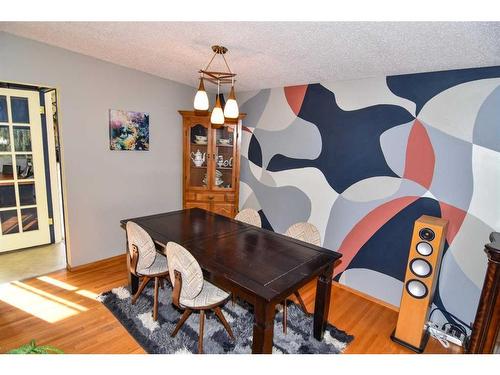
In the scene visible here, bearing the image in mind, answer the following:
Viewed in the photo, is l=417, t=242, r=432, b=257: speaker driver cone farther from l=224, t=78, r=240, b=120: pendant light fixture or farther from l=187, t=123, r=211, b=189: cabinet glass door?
l=187, t=123, r=211, b=189: cabinet glass door

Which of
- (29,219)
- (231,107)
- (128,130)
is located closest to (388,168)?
(231,107)

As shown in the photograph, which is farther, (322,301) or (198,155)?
(198,155)

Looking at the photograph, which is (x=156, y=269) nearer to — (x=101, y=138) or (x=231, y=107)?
(x=231, y=107)

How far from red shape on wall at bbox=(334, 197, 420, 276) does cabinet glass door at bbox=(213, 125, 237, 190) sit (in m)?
1.80

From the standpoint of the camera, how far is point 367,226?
2.87 metres

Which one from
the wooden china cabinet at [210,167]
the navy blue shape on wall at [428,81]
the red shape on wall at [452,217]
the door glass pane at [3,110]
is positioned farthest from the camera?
the wooden china cabinet at [210,167]

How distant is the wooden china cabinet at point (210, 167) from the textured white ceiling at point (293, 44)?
1078 millimetres

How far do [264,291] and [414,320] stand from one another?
1474 mm

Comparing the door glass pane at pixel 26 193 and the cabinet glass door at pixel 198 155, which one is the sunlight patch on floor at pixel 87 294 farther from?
the cabinet glass door at pixel 198 155

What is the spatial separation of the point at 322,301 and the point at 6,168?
398cm

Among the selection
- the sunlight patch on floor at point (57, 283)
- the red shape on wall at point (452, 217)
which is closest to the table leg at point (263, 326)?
the red shape on wall at point (452, 217)

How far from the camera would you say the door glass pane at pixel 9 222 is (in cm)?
337

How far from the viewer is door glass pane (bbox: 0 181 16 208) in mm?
3346
